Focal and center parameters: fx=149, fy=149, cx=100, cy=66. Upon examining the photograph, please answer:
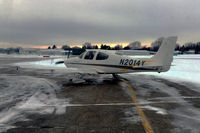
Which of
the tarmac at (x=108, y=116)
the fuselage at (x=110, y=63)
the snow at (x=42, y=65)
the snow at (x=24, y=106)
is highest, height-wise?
the fuselage at (x=110, y=63)

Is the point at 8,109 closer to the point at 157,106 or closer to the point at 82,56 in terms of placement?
the point at 157,106

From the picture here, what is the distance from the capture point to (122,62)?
10.7 metres

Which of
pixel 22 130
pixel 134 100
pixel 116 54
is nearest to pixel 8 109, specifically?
pixel 22 130

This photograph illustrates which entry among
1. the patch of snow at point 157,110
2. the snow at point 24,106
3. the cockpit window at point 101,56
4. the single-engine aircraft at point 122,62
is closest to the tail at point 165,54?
the single-engine aircraft at point 122,62

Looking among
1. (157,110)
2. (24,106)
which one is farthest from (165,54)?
(24,106)

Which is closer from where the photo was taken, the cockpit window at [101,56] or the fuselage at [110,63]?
the fuselage at [110,63]

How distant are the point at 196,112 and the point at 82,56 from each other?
8.25m

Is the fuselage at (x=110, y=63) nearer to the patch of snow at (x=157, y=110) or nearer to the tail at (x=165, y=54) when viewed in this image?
the tail at (x=165, y=54)

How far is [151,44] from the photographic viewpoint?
541 ft

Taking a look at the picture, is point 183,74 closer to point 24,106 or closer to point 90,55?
point 90,55

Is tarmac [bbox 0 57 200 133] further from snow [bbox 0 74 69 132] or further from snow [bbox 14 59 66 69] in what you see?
snow [bbox 14 59 66 69]

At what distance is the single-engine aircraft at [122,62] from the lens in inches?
400

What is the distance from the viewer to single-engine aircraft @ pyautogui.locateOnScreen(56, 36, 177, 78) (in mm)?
10172

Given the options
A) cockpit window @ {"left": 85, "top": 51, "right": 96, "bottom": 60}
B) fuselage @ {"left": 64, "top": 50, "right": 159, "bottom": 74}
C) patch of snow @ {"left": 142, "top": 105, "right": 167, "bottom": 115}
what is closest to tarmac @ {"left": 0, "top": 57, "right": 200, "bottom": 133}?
patch of snow @ {"left": 142, "top": 105, "right": 167, "bottom": 115}
